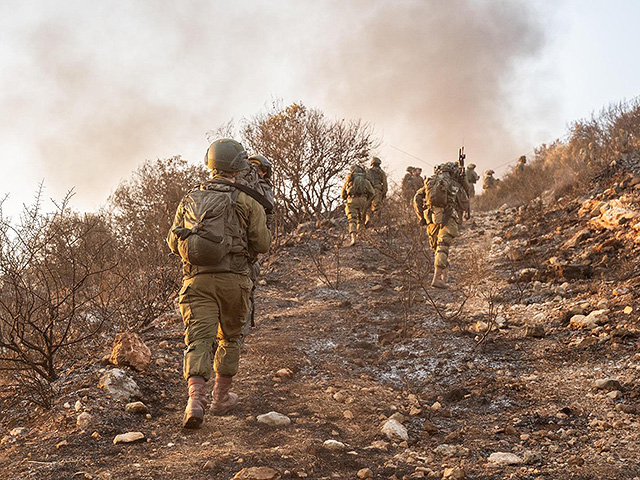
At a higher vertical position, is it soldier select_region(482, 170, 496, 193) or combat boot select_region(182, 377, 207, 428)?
soldier select_region(482, 170, 496, 193)

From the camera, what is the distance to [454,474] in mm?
2381

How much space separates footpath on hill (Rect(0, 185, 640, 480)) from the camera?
8.23 ft

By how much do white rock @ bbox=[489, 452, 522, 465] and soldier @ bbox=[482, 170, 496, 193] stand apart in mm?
15104

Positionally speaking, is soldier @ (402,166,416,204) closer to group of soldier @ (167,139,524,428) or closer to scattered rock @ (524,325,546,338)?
scattered rock @ (524,325,546,338)

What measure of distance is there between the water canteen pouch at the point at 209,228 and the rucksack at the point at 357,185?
7.17m

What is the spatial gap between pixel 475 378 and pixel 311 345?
1720mm

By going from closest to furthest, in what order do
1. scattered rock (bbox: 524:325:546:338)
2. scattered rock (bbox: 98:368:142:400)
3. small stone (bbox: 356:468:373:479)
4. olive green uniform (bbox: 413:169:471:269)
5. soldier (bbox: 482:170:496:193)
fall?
1. small stone (bbox: 356:468:373:479)
2. scattered rock (bbox: 98:368:142:400)
3. scattered rock (bbox: 524:325:546:338)
4. olive green uniform (bbox: 413:169:471:269)
5. soldier (bbox: 482:170:496:193)

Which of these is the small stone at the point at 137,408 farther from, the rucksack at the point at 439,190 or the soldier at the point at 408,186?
the soldier at the point at 408,186

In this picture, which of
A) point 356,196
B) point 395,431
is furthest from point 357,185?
point 395,431

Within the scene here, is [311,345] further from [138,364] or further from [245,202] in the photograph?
[245,202]

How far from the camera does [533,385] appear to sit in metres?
3.61

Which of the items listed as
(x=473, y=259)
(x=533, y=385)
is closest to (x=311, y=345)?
(x=533, y=385)

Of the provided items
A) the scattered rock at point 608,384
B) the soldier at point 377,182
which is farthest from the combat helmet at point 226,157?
the soldier at point 377,182

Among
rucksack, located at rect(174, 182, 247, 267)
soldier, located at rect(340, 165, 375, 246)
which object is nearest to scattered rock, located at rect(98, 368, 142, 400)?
rucksack, located at rect(174, 182, 247, 267)
